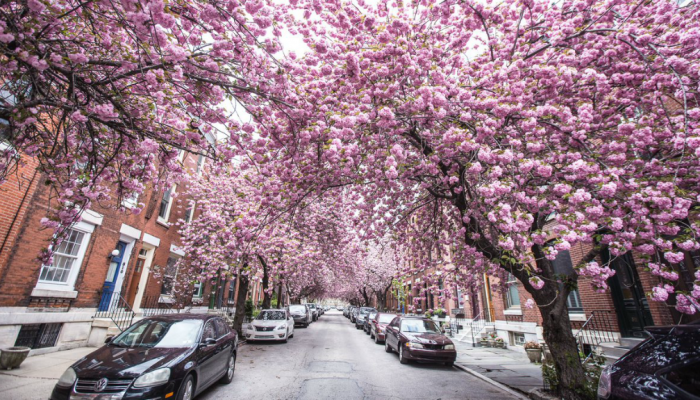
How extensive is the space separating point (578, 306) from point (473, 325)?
6963 mm

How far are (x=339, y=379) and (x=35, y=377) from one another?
655 cm

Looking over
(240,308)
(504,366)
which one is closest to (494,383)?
(504,366)

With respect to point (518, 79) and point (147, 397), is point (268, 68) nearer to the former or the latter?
point (518, 79)

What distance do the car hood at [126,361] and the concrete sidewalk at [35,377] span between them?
1.68 m

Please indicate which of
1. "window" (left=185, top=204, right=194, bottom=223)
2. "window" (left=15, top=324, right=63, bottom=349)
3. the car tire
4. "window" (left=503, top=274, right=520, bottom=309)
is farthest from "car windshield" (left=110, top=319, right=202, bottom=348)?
"window" (left=503, top=274, right=520, bottom=309)

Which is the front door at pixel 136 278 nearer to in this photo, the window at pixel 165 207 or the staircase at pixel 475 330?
the window at pixel 165 207

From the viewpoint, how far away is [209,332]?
251 inches

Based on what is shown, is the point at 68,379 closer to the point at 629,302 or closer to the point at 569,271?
the point at 629,302

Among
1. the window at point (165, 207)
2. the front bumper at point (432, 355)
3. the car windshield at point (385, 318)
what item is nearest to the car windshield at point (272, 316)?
the car windshield at point (385, 318)

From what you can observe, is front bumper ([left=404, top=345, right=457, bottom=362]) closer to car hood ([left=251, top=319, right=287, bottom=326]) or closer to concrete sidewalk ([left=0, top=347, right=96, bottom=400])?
car hood ([left=251, top=319, right=287, bottom=326])

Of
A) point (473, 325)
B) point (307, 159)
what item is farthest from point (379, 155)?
point (473, 325)

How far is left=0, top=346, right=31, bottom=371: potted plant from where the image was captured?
6.67 meters

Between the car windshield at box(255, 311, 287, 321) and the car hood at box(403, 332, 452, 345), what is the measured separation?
6582 millimetres

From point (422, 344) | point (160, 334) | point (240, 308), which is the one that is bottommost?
point (422, 344)
